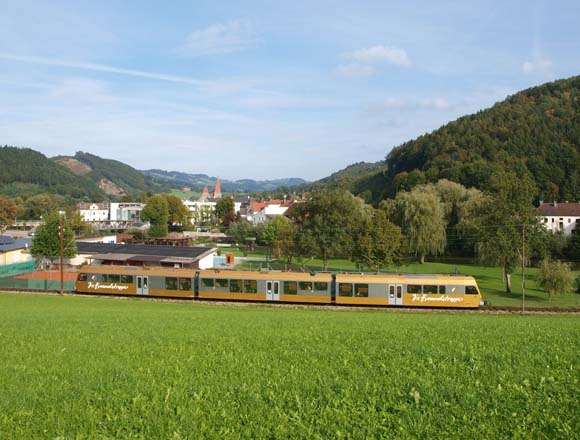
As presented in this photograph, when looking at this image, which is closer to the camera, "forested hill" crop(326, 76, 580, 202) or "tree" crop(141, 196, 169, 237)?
"tree" crop(141, 196, 169, 237)

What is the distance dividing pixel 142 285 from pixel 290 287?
11.3 m

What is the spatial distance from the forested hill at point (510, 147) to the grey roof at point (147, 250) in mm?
65010

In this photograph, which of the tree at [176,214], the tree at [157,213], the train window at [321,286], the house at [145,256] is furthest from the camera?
the tree at [176,214]

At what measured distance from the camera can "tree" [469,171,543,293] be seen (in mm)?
43031

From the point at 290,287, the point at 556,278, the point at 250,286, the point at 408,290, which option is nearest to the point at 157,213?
the point at 250,286

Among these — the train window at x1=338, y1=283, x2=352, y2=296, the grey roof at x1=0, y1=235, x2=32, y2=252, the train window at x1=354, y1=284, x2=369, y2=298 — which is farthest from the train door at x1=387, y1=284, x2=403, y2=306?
the grey roof at x1=0, y1=235, x2=32, y2=252

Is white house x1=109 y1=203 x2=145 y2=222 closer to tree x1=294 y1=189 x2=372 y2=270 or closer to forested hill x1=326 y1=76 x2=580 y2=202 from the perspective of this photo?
forested hill x1=326 y1=76 x2=580 y2=202

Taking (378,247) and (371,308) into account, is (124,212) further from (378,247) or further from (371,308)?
(371,308)

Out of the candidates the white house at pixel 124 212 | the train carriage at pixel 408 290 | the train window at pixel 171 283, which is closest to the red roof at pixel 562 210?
the train carriage at pixel 408 290

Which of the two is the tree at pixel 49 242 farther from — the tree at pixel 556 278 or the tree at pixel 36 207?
the tree at pixel 36 207

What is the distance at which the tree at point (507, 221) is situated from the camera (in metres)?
43.0

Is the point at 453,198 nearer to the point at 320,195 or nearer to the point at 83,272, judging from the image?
the point at 320,195

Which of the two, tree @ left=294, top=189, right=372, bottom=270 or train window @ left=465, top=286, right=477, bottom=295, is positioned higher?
tree @ left=294, top=189, right=372, bottom=270

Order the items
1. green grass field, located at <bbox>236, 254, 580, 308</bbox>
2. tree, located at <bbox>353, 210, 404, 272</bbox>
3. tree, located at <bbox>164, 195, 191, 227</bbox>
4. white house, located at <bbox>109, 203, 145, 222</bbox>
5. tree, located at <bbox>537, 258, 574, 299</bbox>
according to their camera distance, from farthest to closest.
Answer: white house, located at <bbox>109, 203, 145, 222</bbox>
tree, located at <bbox>164, 195, 191, 227</bbox>
tree, located at <bbox>353, 210, 404, 272</bbox>
green grass field, located at <bbox>236, 254, 580, 308</bbox>
tree, located at <bbox>537, 258, 574, 299</bbox>
